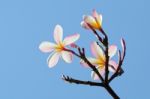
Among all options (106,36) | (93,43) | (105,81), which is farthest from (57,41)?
(105,81)

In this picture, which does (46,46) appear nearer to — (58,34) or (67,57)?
(58,34)

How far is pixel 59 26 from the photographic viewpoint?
62.7 inches

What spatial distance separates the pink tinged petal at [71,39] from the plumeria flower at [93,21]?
3.9 inches

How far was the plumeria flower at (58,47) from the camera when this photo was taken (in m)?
1.51

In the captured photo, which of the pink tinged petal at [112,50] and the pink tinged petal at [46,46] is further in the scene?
the pink tinged petal at [46,46]

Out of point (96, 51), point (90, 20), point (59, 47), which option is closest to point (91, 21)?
point (90, 20)

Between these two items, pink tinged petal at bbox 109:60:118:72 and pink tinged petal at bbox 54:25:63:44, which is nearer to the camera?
pink tinged petal at bbox 109:60:118:72

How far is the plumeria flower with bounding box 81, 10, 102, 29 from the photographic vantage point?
1.39 m

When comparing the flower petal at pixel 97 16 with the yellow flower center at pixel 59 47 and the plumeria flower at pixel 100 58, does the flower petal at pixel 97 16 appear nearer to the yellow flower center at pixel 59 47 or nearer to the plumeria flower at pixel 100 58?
the plumeria flower at pixel 100 58

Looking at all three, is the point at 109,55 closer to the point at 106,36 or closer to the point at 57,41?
the point at 106,36

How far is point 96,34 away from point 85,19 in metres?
0.08

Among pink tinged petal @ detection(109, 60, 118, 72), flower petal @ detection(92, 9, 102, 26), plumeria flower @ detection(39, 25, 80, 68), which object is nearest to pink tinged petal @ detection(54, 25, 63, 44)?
plumeria flower @ detection(39, 25, 80, 68)

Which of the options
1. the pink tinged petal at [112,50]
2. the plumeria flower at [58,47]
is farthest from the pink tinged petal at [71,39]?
the pink tinged petal at [112,50]

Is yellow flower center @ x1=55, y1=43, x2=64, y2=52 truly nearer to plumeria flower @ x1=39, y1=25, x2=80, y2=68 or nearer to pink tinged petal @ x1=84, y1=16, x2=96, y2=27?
plumeria flower @ x1=39, y1=25, x2=80, y2=68
